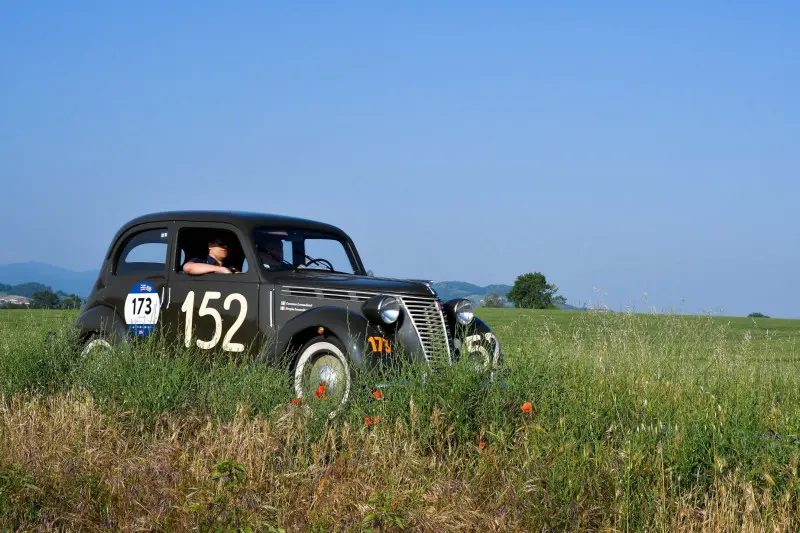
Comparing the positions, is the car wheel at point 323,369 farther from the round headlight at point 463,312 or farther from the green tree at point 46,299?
the green tree at point 46,299

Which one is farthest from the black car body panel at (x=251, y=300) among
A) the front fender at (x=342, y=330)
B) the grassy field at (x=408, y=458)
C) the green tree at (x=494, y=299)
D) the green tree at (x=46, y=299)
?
the green tree at (x=494, y=299)

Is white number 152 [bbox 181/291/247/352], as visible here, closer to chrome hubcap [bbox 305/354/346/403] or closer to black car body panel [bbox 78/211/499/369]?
black car body panel [bbox 78/211/499/369]

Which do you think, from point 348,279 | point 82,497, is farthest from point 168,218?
point 82,497

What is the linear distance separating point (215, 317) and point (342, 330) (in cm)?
183

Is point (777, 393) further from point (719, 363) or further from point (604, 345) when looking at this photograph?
point (604, 345)

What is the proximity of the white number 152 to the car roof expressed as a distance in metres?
0.72

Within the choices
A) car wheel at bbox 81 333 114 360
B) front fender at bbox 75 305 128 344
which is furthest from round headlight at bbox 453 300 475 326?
car wheel at bbox 81 333 114 360

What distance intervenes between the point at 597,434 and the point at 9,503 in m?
3.70

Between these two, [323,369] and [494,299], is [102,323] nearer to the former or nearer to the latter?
[323,369]

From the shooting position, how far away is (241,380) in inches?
282

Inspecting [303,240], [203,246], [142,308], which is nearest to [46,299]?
[142,308]

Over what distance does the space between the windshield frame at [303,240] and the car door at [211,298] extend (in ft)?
0.50

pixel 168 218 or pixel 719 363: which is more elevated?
pixel 168 218

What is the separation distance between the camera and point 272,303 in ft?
27.0
